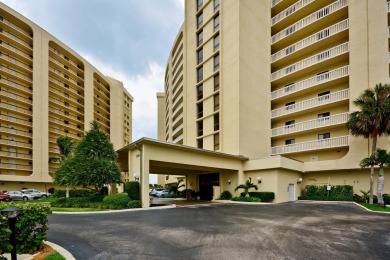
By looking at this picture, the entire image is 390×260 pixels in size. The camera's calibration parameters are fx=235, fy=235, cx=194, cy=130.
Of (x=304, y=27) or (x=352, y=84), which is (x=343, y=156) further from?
(x=304, y=27)

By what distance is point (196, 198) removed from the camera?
1282 inches

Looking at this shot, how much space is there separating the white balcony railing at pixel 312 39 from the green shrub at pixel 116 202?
27.3 metres

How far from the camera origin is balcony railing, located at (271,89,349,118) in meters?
26.7

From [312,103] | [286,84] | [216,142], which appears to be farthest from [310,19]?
[216,142]

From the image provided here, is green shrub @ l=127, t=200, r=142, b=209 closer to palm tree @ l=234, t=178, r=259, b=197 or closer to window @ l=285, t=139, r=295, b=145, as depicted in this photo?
palm tree @ l=234, t=178, r=259, b=197

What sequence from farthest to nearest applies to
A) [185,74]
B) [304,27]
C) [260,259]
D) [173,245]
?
[185,74] → [304,27] → [173,245] → [260,259]

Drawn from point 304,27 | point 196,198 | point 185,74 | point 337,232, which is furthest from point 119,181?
point 304,27

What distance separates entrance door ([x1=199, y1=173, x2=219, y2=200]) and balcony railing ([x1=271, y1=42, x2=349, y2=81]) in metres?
16.3

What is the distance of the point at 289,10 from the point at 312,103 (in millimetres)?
13561

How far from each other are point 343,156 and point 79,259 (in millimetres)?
28454

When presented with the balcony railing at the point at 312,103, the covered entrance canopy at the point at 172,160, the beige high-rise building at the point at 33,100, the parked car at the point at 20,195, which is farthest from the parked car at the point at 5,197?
the balcony railing at the point at 312,103

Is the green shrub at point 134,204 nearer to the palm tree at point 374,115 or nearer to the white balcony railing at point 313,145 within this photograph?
the palm tree at point 374,115

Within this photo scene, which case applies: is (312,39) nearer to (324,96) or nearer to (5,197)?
(324,96)

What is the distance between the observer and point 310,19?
98.6ft
